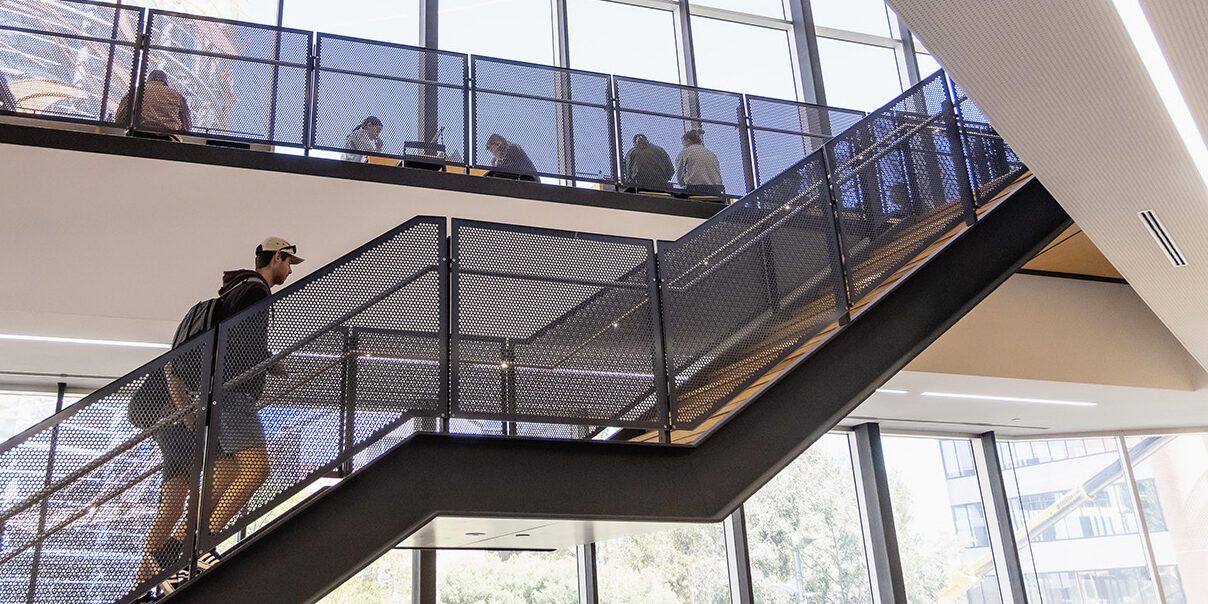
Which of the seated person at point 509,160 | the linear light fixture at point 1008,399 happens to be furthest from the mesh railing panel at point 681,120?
the linear light fixture at point 1008,399

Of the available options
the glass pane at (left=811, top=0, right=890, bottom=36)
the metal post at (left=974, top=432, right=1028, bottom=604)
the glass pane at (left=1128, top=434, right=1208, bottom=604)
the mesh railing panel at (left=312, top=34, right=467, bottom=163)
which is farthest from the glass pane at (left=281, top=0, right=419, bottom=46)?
the glass pane at (left=1128, top=434, right=1208, bottom=604)

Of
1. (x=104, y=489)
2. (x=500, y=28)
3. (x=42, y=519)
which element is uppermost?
(x=500, y=28)

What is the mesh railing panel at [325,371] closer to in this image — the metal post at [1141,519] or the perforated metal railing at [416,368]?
the perforated metal railing at [416,368]

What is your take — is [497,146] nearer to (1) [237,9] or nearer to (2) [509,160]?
(2) [509,160]

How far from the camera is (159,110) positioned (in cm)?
644

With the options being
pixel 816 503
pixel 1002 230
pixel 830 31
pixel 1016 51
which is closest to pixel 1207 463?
pixel 816 503

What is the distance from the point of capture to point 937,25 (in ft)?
12.9

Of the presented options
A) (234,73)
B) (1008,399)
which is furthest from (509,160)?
(1008,399)

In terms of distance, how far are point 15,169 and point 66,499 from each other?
3294mm

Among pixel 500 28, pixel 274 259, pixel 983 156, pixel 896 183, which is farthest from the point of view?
pixel 500 28

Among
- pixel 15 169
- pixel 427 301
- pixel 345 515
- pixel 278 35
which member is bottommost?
pixel 345 515

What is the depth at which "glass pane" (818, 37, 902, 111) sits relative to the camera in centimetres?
1270

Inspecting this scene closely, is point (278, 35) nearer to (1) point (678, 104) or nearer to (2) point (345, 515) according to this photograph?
(1) point (678, 104)

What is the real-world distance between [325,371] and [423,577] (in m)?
5.69
